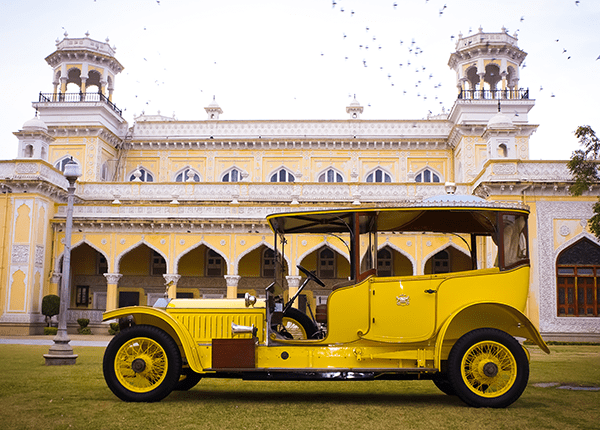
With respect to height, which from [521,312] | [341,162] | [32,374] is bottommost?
[32,374]

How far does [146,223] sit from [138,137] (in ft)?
30.4

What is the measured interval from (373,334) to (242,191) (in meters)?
20.6

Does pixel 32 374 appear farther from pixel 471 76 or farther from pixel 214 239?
pixel 471 76

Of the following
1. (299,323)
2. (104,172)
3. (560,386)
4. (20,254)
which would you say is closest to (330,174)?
(104,172)

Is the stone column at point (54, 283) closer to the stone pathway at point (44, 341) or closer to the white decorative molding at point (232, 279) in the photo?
the stone pathway at point (44, 341)

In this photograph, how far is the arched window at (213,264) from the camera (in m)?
28.5

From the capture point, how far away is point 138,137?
32.8 m

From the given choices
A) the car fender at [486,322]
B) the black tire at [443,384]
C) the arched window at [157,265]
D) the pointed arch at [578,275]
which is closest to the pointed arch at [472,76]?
the pointed arch at [578,275]

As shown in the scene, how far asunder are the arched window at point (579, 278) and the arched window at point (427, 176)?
1006 cm

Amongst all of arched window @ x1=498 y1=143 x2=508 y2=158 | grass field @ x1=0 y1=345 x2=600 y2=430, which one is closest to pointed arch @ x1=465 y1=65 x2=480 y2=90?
arched window @ x1=498 y1=143 x2=508 y2=158

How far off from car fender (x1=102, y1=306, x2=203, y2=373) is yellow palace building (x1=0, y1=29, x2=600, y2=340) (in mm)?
12759

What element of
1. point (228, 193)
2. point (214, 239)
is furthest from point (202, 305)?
point (228, 193)

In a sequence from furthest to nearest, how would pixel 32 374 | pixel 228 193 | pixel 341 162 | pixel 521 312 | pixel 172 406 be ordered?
pixel 341 162, pixel 228 193, pixel 32 374, pixel 521 312, pixel 172 406

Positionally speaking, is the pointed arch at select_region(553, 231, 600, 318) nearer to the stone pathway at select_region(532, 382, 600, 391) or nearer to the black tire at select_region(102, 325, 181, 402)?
the stone pathway at select_region(532, 382, 600, 391)
